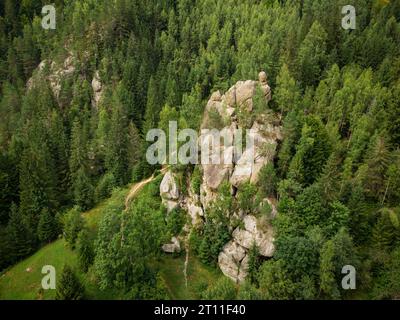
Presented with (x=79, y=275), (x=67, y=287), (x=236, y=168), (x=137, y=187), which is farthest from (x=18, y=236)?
(x=236, y=168)

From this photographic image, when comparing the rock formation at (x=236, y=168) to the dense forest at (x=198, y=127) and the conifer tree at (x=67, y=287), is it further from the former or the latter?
the conifer tree at (x=67, y=287)

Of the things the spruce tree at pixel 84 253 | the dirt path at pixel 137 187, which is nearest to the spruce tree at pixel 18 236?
the spruce tree at pixel 84 253

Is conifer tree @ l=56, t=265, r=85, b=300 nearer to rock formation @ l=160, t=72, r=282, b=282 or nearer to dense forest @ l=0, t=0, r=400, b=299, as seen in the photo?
dense forest @ l=0, t=0, r=400, b=299

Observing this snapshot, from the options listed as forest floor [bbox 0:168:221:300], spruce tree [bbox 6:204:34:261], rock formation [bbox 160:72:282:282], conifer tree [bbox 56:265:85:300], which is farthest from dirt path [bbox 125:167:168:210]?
conifer tree [bbox 56:265:85:300]

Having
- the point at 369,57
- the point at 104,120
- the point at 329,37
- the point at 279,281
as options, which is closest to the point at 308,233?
the point at 279,281

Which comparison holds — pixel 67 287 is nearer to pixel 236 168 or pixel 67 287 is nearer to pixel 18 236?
pixel 18 236
